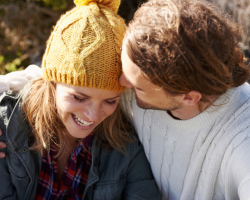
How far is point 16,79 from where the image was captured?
8.30 feet

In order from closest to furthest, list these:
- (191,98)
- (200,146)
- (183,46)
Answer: (183,46) < (191,98) < (200,146)

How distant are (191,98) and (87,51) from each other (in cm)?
70

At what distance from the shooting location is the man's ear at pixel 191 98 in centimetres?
203

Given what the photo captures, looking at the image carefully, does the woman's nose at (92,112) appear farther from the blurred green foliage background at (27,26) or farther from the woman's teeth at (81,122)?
the blurred green foliage background at (27,26)

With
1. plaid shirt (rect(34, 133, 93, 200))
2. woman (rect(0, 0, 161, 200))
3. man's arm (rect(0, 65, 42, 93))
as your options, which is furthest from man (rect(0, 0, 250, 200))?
man's arm (rect(0, 65, 42, 93))

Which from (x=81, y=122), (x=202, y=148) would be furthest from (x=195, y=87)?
(x=81, y=122)

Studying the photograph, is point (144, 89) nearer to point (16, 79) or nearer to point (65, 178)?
point (65, 178)

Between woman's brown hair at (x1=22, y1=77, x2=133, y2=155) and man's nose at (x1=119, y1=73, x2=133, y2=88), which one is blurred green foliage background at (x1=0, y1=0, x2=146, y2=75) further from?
man's nose at (x1=119, y1=73, x2=133, y2=88)

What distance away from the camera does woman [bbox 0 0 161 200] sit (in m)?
2.00

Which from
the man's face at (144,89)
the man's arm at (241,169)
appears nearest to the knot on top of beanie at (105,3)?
the man's face at (144,89)

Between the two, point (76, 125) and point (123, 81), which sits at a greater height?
point (123, 81)

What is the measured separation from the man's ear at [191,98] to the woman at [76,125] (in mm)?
415

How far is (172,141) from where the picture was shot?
2338 mm

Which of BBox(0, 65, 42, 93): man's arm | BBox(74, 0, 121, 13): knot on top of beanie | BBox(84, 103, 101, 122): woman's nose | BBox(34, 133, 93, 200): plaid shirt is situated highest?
BBox(74, 0, 121, 13): knot on top of beanie
